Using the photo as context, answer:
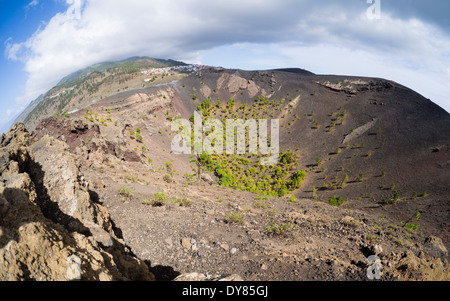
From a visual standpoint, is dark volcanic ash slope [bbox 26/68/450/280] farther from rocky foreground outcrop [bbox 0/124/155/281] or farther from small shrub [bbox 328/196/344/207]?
rocky foreground outcrop [bbox 0/124/155/281]

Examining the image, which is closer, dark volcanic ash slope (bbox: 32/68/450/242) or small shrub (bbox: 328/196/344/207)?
dark volcanic ash slope (bbox: 32/68/450/242)

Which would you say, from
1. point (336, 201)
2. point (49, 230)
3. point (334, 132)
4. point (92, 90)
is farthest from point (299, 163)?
point (92, 90)

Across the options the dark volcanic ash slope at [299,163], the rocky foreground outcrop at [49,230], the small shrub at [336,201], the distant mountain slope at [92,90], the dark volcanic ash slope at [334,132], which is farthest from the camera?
the distant mountain slope at [92,90]

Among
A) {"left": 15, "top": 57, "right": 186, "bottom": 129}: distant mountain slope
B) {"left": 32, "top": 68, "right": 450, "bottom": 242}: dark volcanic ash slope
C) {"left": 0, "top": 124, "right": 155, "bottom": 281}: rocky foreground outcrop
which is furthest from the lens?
{"left": 15, "top": 57, "right": 186, "bottom": 129}: distant mountain slope

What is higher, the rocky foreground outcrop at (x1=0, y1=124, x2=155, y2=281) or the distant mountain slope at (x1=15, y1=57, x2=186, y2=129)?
the distant mountain slope at (x1=15, y1=57, x2=186, y2=129)

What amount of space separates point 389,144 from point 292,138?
44.3ft

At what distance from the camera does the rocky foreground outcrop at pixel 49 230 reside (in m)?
3.06

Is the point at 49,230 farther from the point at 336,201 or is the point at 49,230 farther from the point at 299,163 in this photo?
the point at 299,163

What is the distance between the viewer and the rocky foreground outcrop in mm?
3062

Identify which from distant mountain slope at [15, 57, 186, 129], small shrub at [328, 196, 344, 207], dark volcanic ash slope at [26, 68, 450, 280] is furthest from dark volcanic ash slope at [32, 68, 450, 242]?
distant mountain slope at [15, 57, 186, 129]

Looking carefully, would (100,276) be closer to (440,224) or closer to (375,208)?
(440,224)

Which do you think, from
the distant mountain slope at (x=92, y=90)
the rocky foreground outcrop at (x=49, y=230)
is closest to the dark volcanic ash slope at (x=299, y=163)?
the rocky foreground outcrop at (x=49, y=230)

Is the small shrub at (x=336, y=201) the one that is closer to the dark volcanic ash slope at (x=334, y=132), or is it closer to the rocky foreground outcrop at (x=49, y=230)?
the dark volcanic ash slope at (x=334, y=132)

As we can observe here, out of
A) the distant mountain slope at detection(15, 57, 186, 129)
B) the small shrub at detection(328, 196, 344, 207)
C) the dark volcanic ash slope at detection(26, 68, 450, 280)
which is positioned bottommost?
the small shrub at detection(328, 196, 344, 207)
